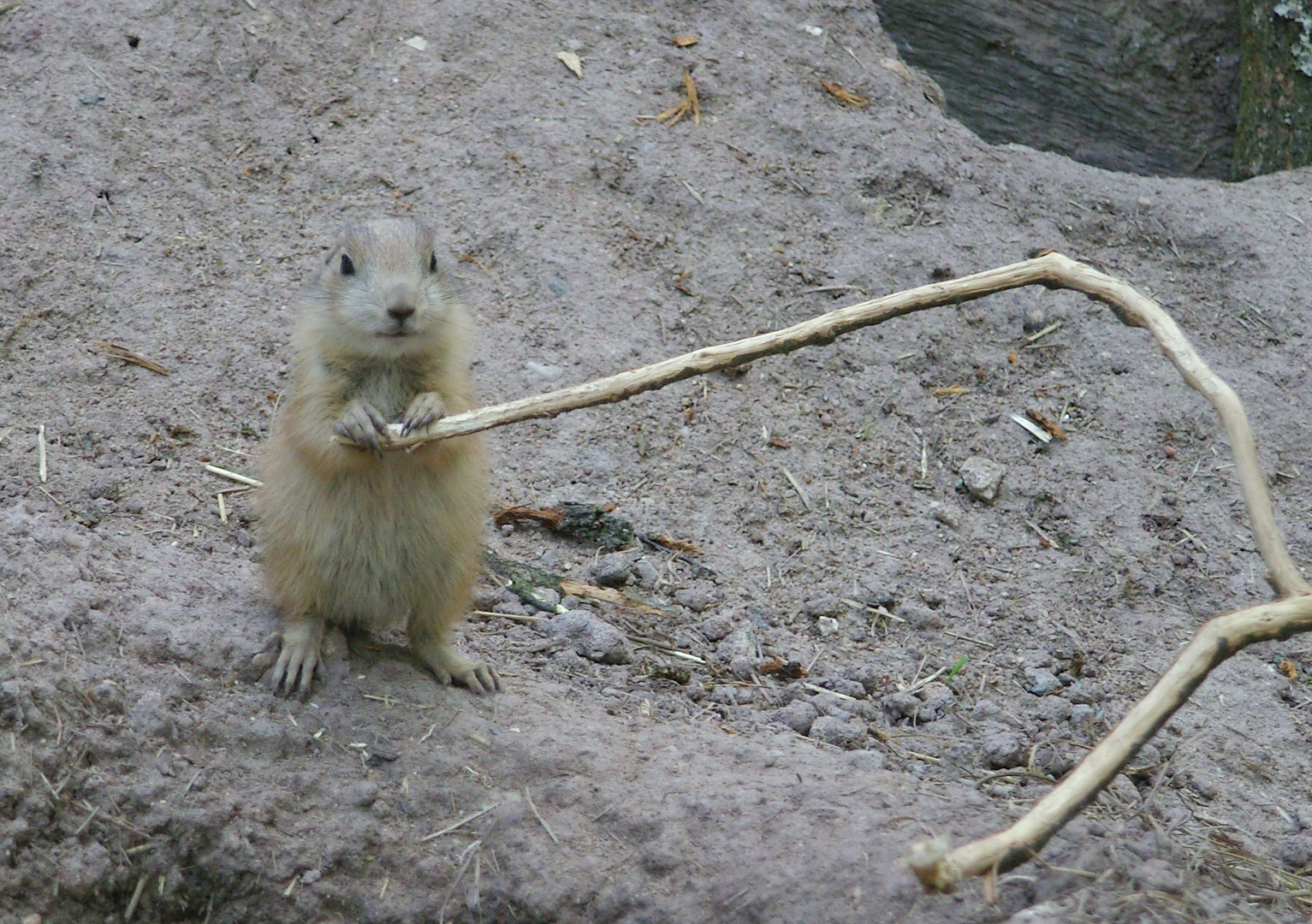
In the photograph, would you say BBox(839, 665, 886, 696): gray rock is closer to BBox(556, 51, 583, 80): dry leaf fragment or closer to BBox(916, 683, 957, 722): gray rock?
BBox(916, 683, 957, 722): gray rock

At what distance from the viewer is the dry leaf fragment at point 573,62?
22.7ft

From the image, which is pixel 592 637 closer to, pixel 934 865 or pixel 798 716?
pixel 798 716

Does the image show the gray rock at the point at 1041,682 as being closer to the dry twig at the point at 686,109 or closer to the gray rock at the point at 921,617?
the gray rock at the point at 921,617

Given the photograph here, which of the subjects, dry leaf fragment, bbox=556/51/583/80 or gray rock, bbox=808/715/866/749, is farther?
dry leaf fragment, bbox=556/51/583/80

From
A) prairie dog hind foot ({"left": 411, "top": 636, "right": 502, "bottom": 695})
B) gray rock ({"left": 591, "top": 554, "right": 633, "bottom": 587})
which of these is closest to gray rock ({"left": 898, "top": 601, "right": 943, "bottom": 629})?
gray rock ({"left": 591, "top": 554, "right": 633, "bottom": 587})

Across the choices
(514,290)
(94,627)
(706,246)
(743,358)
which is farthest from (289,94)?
(743,358)

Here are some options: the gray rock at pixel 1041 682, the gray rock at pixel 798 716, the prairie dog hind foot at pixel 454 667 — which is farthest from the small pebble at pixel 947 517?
the prairie dog hind foot at pixel 454 667

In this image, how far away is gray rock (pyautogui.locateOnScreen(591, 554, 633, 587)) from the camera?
16.4ft

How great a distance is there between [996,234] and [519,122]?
258cm

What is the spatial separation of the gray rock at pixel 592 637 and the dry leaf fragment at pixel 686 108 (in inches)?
129

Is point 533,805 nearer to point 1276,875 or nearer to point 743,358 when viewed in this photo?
point 743,358

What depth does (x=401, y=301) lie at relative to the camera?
3695 millimetres

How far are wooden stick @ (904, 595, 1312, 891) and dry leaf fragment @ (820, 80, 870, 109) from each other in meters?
4.93

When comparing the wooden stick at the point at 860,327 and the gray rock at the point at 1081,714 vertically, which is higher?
the wooden stick at the point at 860,327
